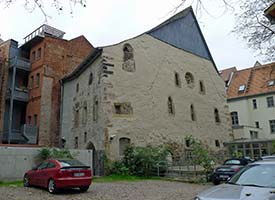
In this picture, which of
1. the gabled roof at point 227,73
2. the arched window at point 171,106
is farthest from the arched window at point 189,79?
the gabled roof at point 227,73

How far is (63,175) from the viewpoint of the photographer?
37.8ft

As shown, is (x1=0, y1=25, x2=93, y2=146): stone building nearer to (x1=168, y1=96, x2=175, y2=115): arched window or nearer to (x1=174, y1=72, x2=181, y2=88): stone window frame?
(x1=174, y1=72, x2=181, y2=88): stone window frame

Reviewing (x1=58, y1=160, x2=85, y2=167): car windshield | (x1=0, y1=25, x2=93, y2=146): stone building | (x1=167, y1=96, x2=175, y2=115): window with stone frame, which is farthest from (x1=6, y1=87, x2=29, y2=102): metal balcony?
(x1=58, y1=160, x2=85, y2=167): car windshield

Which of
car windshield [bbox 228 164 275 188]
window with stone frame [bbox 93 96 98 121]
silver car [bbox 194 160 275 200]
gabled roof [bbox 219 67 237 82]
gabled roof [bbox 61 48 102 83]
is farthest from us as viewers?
gabled roof [bbox 219 67 237 82]

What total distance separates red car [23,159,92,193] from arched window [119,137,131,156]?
856 centimetres

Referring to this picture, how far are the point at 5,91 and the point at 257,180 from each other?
2726 centimetres

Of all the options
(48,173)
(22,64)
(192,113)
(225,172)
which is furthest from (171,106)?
(22,64)

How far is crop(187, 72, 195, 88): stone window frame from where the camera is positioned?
27663mm

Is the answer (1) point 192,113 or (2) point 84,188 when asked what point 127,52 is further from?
(2) point 84,188

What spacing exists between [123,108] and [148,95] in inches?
111

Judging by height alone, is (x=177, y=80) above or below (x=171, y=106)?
above

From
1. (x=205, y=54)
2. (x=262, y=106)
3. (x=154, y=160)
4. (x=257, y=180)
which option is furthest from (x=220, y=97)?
(x=257, y=180)

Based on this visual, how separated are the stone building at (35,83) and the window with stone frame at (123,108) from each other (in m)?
8.94

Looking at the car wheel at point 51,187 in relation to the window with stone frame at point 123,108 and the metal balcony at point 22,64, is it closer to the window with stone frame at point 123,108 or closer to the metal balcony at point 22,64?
the window with stone frame at point 123,108
